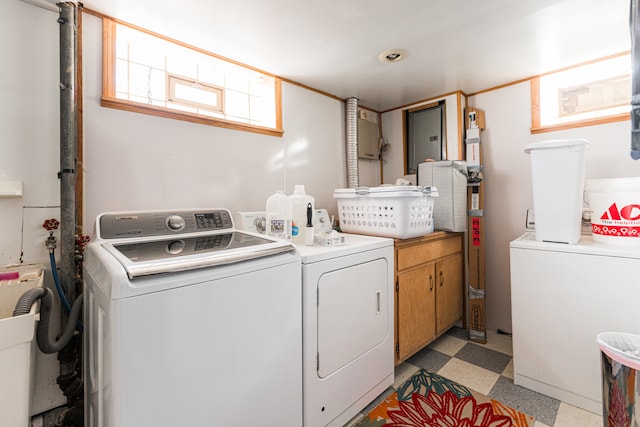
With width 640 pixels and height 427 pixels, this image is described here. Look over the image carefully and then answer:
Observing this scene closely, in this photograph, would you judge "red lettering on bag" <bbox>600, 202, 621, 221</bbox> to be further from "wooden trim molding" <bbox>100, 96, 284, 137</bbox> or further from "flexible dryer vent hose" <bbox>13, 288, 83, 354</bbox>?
"flexible dryer vent hose" <bbox>13, 288, 83, 354</bbox>

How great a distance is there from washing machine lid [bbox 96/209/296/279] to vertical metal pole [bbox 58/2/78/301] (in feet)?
0.55

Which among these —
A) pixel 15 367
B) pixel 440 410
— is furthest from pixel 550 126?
pixel 15 367

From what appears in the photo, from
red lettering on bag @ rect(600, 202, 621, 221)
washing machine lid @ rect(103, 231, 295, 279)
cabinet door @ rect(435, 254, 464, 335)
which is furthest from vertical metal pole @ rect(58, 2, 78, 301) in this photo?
red lettering on bag @ rect(600, 202, 621, 221)

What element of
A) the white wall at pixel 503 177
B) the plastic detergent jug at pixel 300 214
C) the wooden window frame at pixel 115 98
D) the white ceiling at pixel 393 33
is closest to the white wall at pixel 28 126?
the wooden window frame at pixel 115 98

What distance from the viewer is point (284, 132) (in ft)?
7.77

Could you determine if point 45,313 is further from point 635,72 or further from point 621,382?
point 635,72

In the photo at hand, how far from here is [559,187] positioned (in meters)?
1.79

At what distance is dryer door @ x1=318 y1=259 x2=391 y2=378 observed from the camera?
1.47m

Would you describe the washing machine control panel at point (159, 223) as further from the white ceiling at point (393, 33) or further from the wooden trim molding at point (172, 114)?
the white ceiling at point (393, 33)

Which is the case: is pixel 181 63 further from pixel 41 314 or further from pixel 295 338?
pixel 295 338

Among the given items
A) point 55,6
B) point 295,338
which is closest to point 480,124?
point 295,338

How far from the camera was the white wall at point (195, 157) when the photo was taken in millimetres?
1560

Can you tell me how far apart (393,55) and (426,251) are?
1.45m

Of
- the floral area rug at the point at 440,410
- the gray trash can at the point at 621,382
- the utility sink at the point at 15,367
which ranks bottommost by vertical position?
the floral area rug at the point at 440,410
